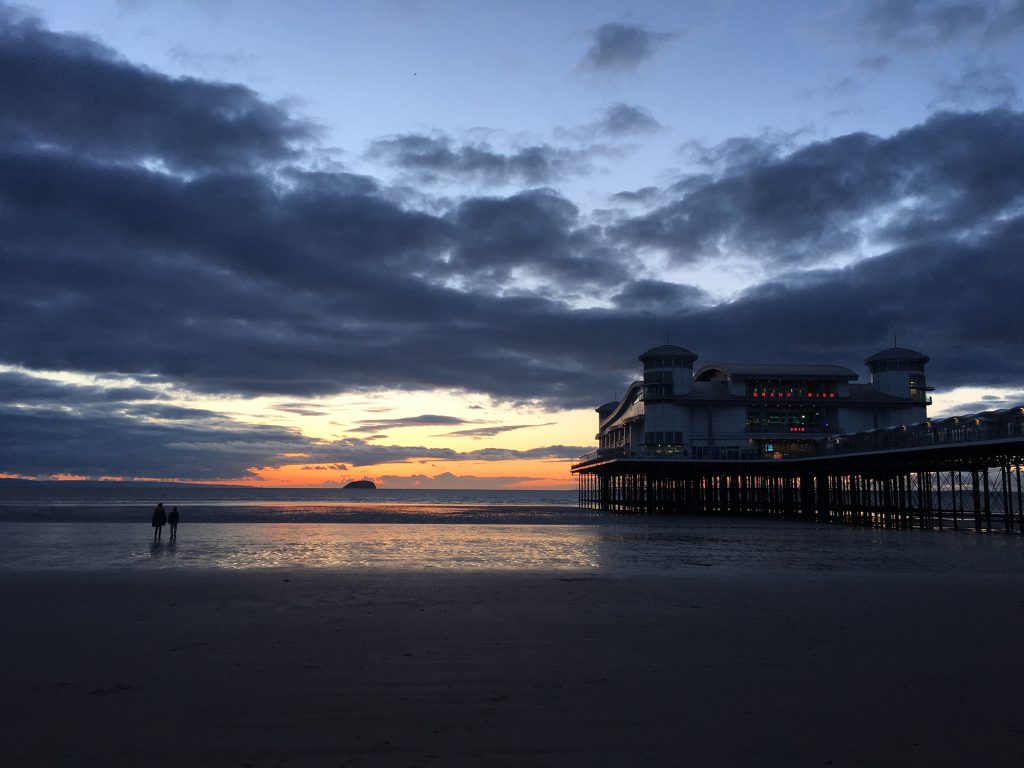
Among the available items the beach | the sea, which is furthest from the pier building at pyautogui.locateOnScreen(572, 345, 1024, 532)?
the beach

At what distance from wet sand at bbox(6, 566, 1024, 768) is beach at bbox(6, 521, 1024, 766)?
1.5 inches

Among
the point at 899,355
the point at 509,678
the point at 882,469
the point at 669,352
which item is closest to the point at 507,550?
the point at 509,678

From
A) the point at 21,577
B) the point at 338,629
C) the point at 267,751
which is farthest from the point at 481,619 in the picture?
the point at 21,577

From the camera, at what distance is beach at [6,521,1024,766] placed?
253 inches

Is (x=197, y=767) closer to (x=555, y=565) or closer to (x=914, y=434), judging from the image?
(x=555, y=565)

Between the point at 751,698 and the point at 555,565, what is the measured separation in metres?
13.6

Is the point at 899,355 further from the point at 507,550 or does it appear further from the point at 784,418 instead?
the point at 507,550

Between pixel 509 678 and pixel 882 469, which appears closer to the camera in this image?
pixel 509 678

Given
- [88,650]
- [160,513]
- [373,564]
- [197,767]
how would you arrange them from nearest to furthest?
[197,767], [88,650], [373,564], [160,513]

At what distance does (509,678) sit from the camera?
28.1 feet

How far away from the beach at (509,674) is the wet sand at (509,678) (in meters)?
0.04

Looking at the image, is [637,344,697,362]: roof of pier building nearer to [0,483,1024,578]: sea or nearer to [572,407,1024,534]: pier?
[572,407,1024,534]: pier

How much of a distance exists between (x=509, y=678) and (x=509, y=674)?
19 cm

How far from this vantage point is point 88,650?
10.0 metres
